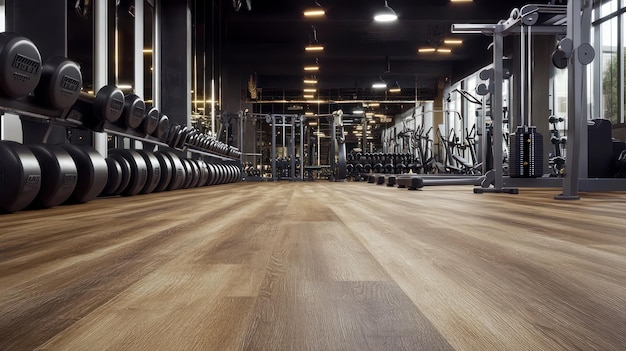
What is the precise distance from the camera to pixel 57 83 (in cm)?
200

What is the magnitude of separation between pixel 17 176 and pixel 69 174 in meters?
0.35

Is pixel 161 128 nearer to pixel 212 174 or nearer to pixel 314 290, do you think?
pixel 212 174

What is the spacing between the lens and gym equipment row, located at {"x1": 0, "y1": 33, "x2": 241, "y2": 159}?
Result: 166 cm

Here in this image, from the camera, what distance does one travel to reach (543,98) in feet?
26.0

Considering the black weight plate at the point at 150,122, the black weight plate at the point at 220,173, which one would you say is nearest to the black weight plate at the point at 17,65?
the black weight plate at the point at 150,122

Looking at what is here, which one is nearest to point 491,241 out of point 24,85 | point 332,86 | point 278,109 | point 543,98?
point 24,85

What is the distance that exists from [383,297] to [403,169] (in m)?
8.88

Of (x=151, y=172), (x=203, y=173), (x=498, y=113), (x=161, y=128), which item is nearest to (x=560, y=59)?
(x=498, y=113)

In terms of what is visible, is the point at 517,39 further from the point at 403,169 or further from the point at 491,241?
the point at 491,241

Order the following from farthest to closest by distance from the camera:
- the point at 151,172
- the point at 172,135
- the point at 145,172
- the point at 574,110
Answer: the point at 172,135 → the point at 151,172 → the point at 145,172 → the point at 574,110

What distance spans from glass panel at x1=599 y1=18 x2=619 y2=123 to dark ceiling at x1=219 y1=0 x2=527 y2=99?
Result: 138 centimetres

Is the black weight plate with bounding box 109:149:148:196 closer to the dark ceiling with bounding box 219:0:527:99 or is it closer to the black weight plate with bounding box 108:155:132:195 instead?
the black weight plate with bounding box 108:155:132:195

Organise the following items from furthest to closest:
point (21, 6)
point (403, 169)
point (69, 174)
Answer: point (403, 169)
point (21, 6)
point (69, 174)

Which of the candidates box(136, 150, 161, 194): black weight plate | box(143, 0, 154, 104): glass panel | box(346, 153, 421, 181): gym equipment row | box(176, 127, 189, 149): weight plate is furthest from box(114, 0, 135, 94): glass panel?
box(346, 153, 421, 181): gym equipment row
